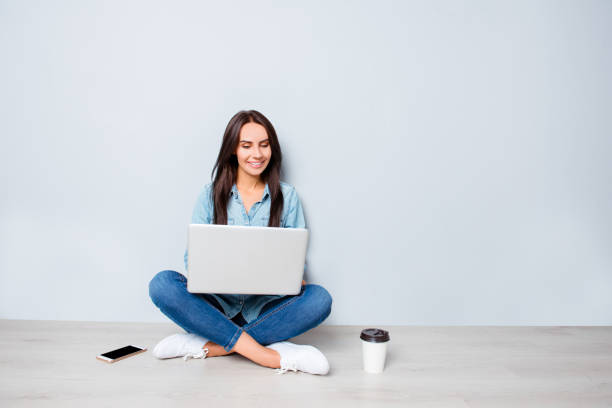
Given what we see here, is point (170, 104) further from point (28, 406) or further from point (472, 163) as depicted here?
point (472, 163)

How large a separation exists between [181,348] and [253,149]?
834 millimetres

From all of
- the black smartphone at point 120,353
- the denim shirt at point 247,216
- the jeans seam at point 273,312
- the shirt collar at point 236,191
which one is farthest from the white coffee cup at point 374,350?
the black smartphone at point 120,353

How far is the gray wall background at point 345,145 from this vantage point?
2.03 m

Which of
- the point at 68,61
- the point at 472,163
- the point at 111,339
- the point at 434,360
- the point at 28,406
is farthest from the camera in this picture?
the point at 472,163

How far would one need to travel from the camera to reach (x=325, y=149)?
6.84ft

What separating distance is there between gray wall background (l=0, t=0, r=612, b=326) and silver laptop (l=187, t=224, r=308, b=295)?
2.25 feet

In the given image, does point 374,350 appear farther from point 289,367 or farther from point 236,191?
point 236,191

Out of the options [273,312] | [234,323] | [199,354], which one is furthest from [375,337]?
[199,354]

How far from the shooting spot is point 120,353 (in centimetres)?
160

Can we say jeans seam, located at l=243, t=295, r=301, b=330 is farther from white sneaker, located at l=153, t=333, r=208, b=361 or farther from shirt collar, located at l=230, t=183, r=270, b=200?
shirt collar, located at l=230, t=183, r=270, b=200

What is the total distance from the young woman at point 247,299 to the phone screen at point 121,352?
5.3 inches

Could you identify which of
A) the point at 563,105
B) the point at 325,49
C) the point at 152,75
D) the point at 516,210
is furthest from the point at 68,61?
the point at 563,105

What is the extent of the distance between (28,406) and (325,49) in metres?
1.79

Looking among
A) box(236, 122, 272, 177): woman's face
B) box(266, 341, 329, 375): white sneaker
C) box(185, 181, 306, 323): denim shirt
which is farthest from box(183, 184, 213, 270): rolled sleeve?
box(266, 341, 329, 375): white sneaker
